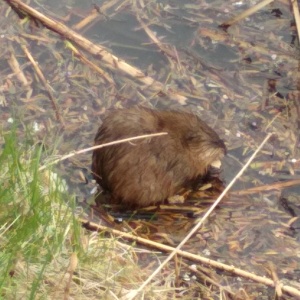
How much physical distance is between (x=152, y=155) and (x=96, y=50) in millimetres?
1088

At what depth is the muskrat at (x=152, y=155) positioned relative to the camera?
187 inches

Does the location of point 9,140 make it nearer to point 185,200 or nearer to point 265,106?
Result: point 185,200

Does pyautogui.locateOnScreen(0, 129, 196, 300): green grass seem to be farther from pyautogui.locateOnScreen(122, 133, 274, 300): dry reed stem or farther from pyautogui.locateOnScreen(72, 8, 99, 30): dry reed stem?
pyautogui.locateOnScreen(72, 8, 99, 30): dry reed stem

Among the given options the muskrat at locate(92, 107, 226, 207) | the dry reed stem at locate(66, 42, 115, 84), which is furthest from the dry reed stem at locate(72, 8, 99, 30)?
the muskrat at locate(92, 107, 226, 207)

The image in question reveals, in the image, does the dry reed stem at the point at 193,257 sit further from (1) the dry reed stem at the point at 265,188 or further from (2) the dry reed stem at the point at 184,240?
(1) the dry reed stem at the point at 265,188

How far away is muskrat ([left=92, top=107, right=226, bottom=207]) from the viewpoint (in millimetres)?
4742

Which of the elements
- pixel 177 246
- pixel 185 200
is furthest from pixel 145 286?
pixel 185 200

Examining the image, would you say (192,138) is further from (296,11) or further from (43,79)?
(296,11)

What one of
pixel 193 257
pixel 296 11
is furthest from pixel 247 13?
pixel 193 257

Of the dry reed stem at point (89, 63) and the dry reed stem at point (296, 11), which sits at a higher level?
the dry reed stem at point (89, 63)

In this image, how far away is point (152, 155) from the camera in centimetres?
479

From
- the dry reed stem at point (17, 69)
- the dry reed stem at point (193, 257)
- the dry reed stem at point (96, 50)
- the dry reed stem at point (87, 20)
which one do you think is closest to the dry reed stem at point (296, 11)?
the dry reed stem at point (96, 50)

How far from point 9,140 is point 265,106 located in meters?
1.87

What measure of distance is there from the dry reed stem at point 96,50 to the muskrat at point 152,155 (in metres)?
0.40
